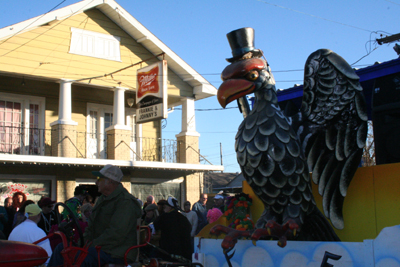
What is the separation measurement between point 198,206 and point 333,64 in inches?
217

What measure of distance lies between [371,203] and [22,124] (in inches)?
449

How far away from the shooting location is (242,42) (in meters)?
4.67

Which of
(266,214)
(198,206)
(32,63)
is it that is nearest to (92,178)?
(32,63)

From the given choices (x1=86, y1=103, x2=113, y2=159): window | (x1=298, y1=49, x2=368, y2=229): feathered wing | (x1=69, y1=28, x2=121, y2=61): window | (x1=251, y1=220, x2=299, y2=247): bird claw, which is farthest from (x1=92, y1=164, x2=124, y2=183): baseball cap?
(x1=86, y1=103, x2=113, y2=159): window

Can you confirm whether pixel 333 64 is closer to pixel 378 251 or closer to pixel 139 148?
pixel 378 251

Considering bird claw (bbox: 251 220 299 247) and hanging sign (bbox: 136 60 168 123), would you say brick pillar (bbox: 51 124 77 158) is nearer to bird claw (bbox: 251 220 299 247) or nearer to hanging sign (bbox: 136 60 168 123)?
hanging sign (bbox: 136 60 168 123)

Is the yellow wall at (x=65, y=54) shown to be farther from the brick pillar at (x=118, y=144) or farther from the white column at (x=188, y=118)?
the brick pillar at (x=118, y=144)

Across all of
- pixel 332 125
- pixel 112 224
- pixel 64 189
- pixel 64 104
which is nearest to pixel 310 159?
pixel 332 125

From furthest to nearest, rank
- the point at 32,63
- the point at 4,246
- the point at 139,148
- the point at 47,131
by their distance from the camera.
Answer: the point at 139,148 → the point at 47,131 → the point at 32,63 → the point at 4,246

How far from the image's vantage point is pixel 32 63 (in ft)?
40.1

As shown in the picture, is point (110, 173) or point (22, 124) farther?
point (22, 124)

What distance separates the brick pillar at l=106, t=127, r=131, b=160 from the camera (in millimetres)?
13328

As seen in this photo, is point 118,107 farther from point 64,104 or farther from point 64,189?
point 64,189

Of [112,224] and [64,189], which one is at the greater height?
[112,224]
